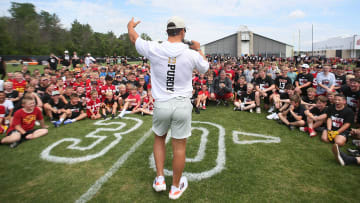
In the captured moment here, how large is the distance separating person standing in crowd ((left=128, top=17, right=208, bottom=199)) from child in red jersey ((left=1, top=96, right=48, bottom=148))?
4.16 meters

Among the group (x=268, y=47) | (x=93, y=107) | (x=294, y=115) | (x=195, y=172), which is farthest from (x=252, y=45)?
(x=195, y=172)

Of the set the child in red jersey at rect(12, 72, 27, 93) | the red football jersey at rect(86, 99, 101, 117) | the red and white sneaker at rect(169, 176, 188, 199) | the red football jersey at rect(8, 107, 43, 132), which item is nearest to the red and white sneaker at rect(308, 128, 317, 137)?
the red and white sneaker at rect(169, 176, 188, 199)

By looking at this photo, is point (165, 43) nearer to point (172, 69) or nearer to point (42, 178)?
point (172, 69)

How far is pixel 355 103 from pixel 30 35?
72.2 metres

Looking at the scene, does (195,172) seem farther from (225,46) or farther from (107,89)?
(225,46)

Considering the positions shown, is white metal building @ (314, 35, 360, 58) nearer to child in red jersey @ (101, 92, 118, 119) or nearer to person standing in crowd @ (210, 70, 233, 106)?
person standing in crowd @ (210, 70, 233, 106)

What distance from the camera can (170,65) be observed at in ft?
7.72

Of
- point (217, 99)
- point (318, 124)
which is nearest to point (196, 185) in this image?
point (318, 124)

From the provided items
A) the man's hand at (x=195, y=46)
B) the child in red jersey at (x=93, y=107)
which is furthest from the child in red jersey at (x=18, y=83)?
the man's hand at (x=195, y=46)

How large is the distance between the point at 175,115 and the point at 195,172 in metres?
1.51

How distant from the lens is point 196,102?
7.94 meters

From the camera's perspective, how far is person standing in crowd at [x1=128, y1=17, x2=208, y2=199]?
2350 mm

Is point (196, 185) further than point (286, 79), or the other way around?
point (286, 79)

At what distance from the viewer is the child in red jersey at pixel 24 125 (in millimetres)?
4649
